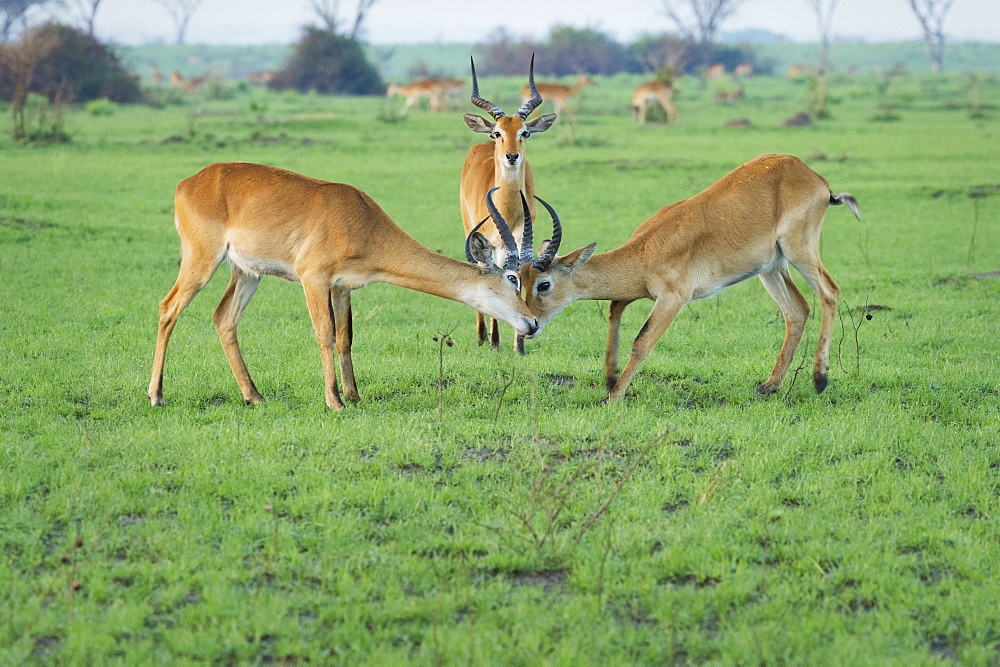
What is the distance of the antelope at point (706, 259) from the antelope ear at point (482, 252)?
23 cm

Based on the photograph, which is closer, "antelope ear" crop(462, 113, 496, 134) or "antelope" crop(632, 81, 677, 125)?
"antelope ear" crop(462, 113, 496, 134)

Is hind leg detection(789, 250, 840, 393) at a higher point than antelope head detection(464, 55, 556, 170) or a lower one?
lower

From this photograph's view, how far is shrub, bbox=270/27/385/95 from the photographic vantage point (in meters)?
36.8

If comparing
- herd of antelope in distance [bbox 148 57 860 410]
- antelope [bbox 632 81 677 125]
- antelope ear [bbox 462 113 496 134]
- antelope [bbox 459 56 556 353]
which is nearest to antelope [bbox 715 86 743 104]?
antelope [bbox 632 81 677 125]

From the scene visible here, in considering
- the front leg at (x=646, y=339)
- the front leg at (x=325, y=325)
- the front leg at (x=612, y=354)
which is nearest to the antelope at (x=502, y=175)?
the front leg at (x=612, y=354)

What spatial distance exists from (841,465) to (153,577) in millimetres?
2992

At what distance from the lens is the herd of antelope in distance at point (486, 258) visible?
5.70 m

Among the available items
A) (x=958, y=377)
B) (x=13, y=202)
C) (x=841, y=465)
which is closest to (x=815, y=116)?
(x=13, y=202)

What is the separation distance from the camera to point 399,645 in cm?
336

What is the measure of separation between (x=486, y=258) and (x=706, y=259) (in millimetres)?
1273

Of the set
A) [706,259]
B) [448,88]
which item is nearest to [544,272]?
[706,259]

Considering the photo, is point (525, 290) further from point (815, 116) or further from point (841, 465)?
point (815, 116)

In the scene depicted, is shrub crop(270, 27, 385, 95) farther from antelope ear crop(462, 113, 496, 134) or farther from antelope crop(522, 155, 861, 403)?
antelope crop(522, 155, 861, 403)

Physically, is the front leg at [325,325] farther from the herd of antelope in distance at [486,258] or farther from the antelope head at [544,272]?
the antelope head at [544,272]
